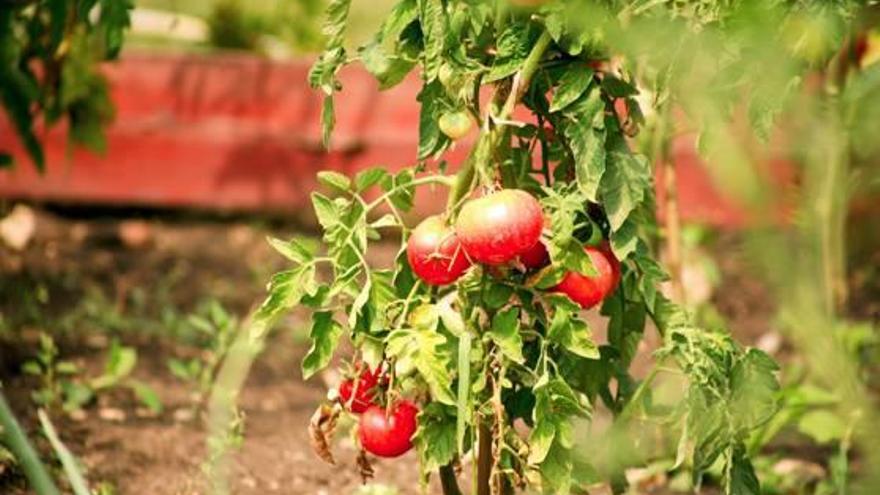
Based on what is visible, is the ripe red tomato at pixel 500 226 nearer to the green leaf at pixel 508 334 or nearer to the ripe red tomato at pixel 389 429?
the green leaf at pixel 508 334

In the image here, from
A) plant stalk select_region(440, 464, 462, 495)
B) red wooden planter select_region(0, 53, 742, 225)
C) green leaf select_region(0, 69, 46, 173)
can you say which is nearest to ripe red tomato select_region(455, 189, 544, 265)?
plant stalk select_region(440, 464, 462, 495)

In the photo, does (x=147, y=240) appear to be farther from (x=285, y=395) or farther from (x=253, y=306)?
(x=285, y=395)

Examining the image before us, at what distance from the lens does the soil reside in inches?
89.3

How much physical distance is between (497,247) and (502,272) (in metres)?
0.13

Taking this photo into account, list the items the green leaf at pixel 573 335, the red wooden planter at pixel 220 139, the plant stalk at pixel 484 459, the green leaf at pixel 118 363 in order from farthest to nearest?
the red wooden planter at pixel 220 139 → the green leaf at pixel 118 363 → the plant stalk at pixel 484 459 → the green leaf at pixel 573 335

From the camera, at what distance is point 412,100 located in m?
3.77

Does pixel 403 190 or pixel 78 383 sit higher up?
pixel 403 190

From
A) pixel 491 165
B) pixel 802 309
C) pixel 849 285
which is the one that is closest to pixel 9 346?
pixel 491 165

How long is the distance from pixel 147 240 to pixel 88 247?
0.16m

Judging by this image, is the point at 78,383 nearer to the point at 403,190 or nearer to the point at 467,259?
the point at 403,190

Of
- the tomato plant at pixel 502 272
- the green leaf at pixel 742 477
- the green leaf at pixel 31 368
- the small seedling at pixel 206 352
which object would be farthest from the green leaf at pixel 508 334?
the green leaf at pixel 31 368

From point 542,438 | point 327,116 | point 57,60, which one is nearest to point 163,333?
point 57,60

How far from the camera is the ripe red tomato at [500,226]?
141 centimetres

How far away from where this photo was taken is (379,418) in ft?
5.14
